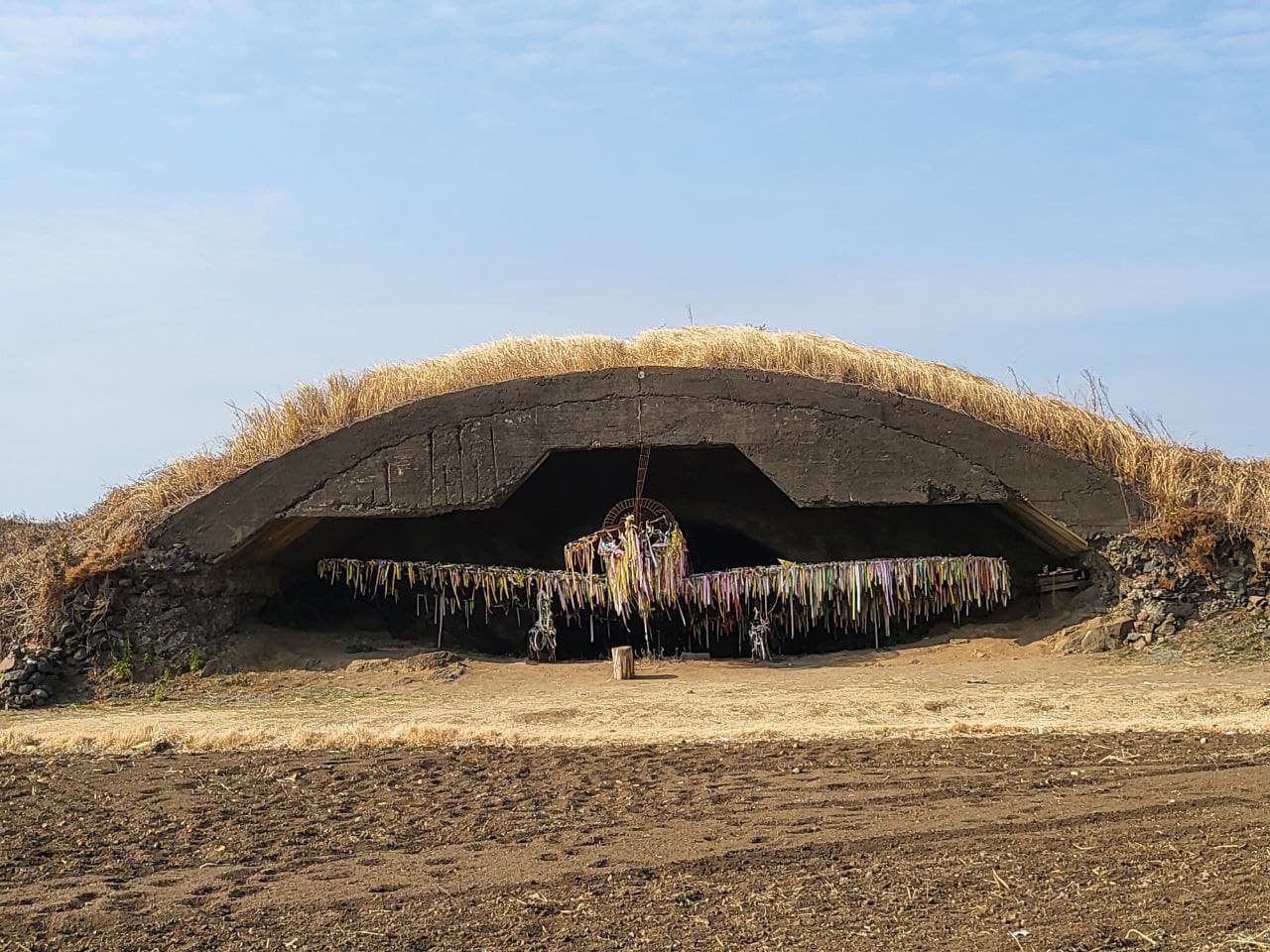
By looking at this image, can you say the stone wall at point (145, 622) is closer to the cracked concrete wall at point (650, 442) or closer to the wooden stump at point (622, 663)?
the cracked concrete wall at point (650, 442)

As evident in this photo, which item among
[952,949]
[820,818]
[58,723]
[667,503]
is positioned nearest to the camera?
[952,949]

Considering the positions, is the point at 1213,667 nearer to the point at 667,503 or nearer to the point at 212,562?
the point at 667,503

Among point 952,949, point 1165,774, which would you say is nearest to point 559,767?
point 1165,774

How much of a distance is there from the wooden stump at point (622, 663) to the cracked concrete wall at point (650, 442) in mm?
1936

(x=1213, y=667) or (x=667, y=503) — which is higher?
(x=667, y=503)

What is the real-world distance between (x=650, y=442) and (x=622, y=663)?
211cm

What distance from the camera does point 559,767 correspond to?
830 centimetres

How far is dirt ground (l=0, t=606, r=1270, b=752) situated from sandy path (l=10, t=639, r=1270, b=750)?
0.07ft

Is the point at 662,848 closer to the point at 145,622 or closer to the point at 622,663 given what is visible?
the point at 622,663

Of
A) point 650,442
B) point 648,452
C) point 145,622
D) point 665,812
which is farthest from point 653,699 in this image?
point 145,622

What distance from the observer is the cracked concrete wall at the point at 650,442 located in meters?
12.7

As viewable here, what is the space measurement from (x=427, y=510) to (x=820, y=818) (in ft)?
22.9

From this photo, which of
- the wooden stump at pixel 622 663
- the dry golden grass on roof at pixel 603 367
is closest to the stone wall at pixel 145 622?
the dry golden grass on roof at pixel 603 367

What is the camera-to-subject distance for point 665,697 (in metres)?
11.0
